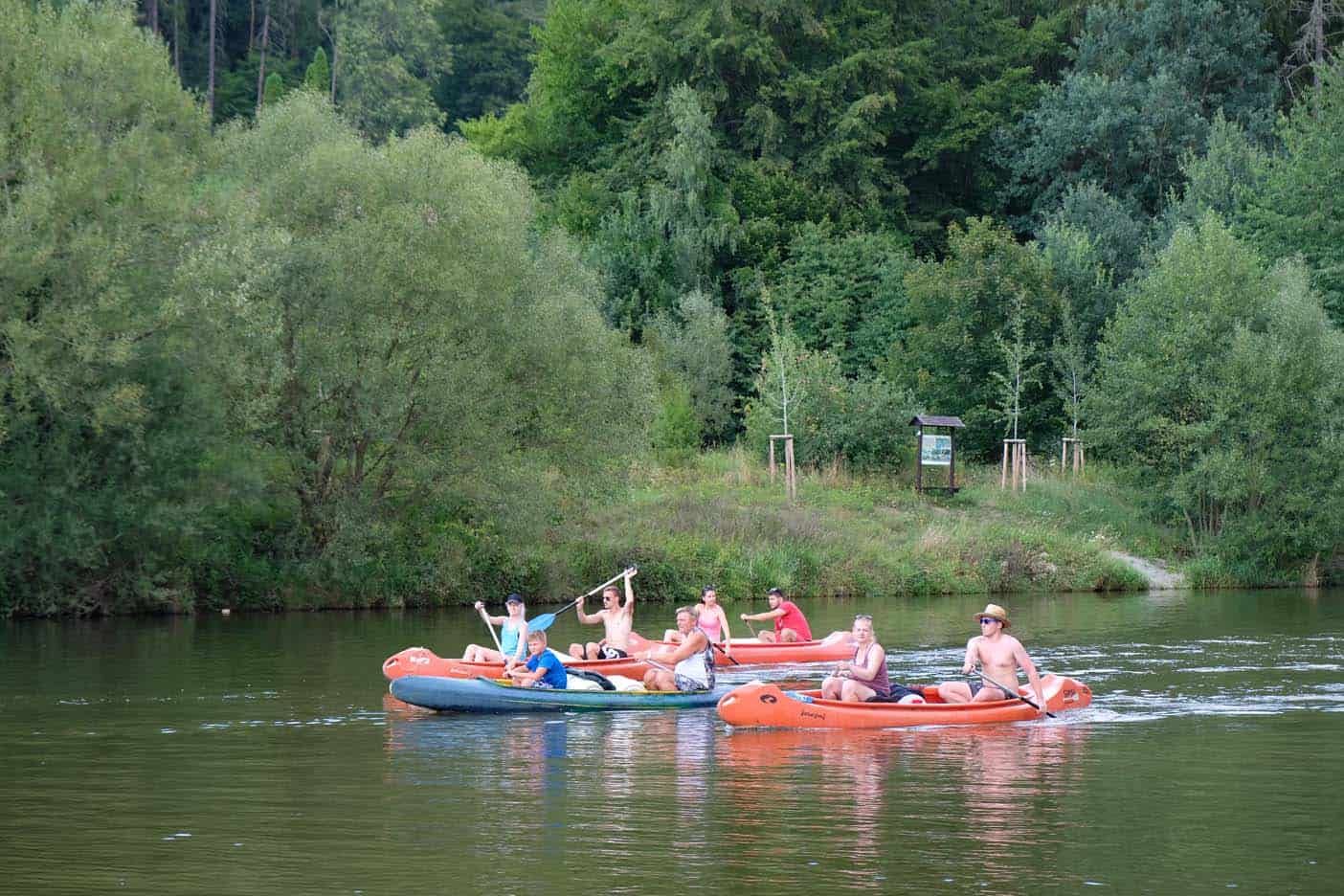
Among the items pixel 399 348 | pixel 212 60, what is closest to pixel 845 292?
pixel 399 348

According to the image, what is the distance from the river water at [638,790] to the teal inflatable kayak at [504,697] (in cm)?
20

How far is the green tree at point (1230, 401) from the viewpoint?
130ft

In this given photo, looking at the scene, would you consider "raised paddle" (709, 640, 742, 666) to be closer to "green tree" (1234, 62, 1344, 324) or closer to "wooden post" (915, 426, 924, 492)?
"wooden post" (915, 426, 924, 492)

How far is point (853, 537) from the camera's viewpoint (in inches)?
1484

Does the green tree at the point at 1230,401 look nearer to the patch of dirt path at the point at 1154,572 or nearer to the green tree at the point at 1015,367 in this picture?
the patch of dirt path at the point at 1154,572

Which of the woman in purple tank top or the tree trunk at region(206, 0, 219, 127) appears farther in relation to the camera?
the tree trunk at region(206, 0, 219, 127)

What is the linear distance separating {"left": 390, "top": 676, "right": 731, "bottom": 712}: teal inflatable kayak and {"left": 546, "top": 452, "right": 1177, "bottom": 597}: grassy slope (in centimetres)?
1415

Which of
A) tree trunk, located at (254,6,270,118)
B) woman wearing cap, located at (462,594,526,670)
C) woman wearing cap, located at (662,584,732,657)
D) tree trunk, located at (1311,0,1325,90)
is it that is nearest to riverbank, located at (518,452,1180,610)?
woman wearing cap, located at (662,584,732,657)

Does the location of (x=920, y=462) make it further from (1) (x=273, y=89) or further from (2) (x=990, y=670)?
(1) (x=273, y=89)

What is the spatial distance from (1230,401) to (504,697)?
26.1m

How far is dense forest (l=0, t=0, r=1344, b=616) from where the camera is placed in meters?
29.6

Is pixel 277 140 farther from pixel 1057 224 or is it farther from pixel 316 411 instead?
pixel 1057 224

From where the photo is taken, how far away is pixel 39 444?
2919 centimetres

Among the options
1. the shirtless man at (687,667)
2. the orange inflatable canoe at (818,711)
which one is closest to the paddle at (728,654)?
the shirtless man at (687,667)
